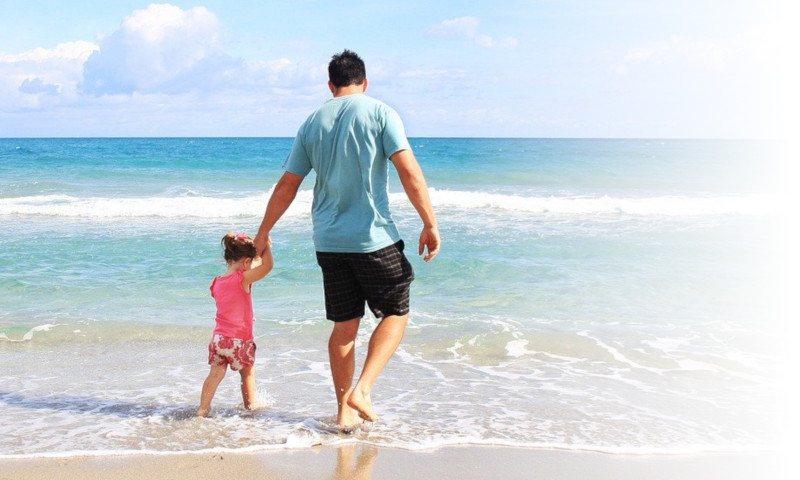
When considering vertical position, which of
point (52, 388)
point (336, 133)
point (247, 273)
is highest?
point (336, 133)

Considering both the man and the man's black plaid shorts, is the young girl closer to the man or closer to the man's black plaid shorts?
the man

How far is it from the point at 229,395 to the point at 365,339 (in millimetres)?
1795

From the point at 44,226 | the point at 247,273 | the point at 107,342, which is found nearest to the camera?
the point at 247,273

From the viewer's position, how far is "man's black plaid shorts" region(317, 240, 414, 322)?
12.8ft

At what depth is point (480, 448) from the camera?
3.95 metres

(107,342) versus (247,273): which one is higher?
(247,273)

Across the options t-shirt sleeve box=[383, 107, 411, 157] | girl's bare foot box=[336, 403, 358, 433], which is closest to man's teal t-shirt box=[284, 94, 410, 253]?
t-shirt sleeve box=[383, 107, 411, 157]

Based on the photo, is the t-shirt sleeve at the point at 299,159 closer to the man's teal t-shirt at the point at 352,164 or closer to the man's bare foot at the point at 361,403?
the man's teal t-shirt at the point at 352,164

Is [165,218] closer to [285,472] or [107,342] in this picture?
[107,342]

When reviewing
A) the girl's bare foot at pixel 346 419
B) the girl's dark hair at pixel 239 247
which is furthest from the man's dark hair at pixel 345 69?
the girl's bare foot at pixel 346 419

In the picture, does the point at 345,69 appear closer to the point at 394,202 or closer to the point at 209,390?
the point at 209,390

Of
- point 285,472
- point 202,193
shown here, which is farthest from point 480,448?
point 202,193

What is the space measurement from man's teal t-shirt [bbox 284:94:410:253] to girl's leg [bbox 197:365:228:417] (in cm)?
110

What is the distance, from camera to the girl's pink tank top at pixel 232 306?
4430 mm
